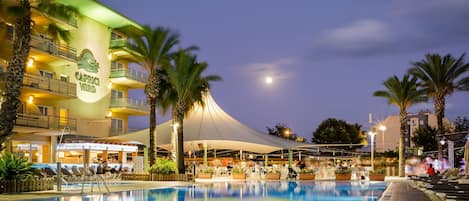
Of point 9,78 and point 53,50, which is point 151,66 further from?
point 9,78

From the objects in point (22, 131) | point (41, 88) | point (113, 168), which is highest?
point (41, 88)

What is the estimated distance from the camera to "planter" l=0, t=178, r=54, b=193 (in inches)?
701

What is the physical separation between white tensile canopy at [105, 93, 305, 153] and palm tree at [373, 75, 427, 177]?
7.50 meters

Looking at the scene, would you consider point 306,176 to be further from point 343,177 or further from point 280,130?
point 280,130

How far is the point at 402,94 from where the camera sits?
37.5 m

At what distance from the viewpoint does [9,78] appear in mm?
18469

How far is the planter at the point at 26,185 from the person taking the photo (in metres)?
17.8

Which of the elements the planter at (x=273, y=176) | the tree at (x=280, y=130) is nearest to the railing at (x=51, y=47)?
the planter at (x=273, y=176)

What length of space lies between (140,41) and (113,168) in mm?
9469

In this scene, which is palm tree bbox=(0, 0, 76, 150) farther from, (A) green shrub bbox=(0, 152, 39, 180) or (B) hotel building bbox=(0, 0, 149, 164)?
(B) hotel building bbox=(0, 0, 149, 164)

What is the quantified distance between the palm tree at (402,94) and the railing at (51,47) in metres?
21.7

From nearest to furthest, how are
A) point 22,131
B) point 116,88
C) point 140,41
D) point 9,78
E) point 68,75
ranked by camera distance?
1. point 9,78
2. point 140,41
3. point 22,131
4. point 68,75
5. point 116,88

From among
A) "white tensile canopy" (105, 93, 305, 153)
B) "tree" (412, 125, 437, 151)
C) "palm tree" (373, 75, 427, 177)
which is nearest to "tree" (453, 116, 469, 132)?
"tree" (412, 125, 437, 151)

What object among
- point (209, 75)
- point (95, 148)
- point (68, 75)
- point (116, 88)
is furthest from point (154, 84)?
point (116, 88)
